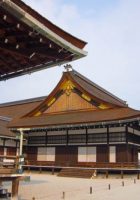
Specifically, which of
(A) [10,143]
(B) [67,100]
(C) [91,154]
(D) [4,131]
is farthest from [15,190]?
(A) [10,143]

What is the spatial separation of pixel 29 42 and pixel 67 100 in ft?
70.3

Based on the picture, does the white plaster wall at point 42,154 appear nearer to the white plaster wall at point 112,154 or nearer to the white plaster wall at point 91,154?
the white plaster wall at point 91,154

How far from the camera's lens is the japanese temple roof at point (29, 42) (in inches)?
348

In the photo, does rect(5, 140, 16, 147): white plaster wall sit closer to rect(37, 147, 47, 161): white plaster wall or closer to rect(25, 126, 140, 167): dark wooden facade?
rect(25, 126, 140, 167): dark wooden facade

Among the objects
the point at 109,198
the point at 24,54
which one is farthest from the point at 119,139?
the point at 24,54

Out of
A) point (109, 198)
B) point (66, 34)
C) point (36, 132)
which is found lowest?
point (109, 198)

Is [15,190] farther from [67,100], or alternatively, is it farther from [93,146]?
[67,100]

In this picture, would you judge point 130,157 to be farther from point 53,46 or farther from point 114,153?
point 53,46

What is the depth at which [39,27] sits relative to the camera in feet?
30.6

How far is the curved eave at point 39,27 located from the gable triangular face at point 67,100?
18969 mm

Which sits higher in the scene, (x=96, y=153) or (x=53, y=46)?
(x=53, y=46)

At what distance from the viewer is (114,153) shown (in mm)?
26578

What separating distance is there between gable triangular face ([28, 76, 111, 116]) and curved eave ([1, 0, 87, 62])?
1897cm

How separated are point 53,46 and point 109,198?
688 centimetres
